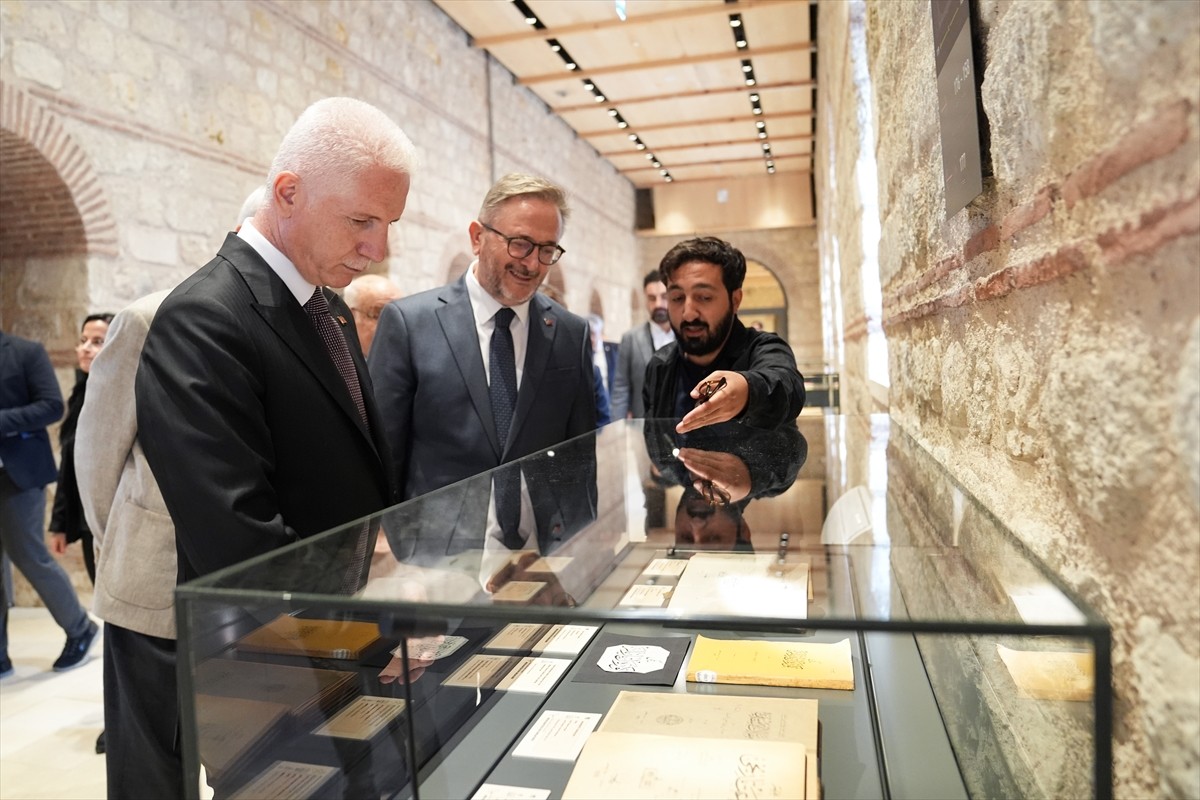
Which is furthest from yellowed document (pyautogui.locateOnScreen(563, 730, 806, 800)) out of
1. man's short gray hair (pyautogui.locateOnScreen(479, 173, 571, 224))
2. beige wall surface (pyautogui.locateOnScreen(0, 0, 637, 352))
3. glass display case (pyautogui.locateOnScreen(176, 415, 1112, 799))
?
beige wall surface (pyautogui.locateOnScreen(0, 0, 637, 352))

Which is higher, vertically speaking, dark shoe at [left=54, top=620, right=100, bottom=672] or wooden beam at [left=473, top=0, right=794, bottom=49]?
wooden beam at [left=473, top=0, right=794, bottom=49]

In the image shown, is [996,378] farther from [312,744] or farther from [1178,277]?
[312,744]

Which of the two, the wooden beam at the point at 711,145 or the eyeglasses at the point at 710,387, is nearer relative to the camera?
the eyeglasses at the point at 710,387

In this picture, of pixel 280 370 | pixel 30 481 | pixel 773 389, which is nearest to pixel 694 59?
pixel 30 481

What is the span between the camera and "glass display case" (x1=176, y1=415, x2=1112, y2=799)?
689mm

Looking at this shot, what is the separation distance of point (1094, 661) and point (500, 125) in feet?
34.8

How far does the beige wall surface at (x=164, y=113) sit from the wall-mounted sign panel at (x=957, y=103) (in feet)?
15.3

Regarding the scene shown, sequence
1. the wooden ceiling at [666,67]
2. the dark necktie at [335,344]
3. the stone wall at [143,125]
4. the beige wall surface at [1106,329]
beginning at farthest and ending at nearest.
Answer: the wooden ceiling at [666,67] < the stone wall at [143,125] < the dark necktie at [335,344] < the beige wall surface at [1106,329]

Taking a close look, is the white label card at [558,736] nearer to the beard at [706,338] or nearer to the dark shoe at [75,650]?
the beard at [706,338]

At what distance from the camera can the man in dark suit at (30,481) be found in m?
4.20

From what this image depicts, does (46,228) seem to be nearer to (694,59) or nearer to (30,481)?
(30,481)

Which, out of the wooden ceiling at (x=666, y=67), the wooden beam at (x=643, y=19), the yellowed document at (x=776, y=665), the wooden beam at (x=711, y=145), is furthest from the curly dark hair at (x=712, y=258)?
the wooden beam at (x=711, y=145)

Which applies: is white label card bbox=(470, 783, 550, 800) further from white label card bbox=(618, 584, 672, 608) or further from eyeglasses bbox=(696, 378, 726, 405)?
eyeglasses bbox=(696, 378, 726, 405)

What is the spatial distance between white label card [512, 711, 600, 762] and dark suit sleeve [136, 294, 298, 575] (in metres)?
0.62
